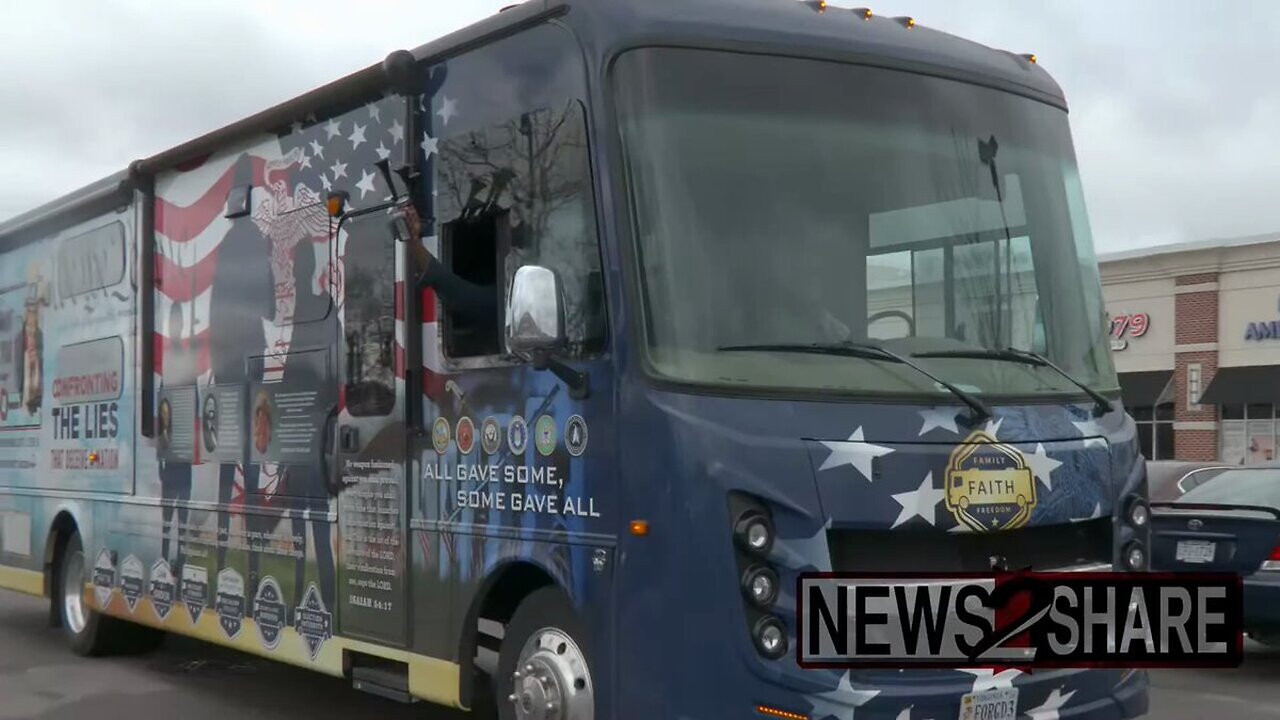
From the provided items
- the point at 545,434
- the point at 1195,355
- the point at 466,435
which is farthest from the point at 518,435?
the point at 1195,355

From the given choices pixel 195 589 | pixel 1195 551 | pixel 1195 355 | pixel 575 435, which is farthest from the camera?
pixel 1195 355

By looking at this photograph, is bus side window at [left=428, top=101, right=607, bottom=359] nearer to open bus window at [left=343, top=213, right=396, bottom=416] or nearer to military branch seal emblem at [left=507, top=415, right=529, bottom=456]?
military branch seal emblem at [left=507, top=415, right=529, bottom=456]

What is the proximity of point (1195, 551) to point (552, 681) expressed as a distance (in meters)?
5.90

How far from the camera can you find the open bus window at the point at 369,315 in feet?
23.9

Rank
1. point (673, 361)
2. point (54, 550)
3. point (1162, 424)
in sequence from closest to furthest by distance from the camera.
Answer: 1. point (673, 361)
2. point (54, 550)
3. point (1162, 424)

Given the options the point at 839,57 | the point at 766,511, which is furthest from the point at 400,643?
the point at 839,57

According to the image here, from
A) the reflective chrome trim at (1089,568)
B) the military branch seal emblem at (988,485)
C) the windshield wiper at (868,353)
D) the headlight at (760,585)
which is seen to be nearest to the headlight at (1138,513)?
the reflective chrome trim at (1089,568)

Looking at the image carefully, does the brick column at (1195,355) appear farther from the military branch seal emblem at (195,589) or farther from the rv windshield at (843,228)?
the rv windshield at (843,228)

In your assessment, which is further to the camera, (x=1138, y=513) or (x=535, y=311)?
(x=1138, y=513)

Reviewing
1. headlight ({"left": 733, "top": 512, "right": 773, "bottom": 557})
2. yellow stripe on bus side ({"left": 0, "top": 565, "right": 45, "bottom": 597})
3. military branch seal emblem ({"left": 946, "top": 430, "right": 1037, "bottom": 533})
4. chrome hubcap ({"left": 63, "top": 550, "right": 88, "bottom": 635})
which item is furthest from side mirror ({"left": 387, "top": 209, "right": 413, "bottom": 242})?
yellow stripe on bus side ({"left": 0, "top": 565, "right": 45, "bottom": 597})

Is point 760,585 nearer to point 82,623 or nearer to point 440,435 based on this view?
point 440,435

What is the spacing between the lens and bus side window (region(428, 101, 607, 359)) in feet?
19.8

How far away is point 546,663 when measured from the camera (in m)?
6.11

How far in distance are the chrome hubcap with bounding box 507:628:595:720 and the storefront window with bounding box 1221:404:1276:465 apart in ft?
104
